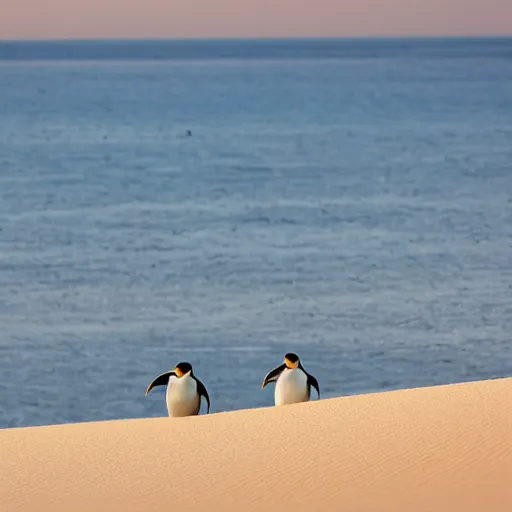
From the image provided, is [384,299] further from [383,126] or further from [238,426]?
[383,126]

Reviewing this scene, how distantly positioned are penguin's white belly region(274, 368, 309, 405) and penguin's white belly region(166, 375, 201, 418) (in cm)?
41

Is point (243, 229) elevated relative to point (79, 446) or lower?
elevated

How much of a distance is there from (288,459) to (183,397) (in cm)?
224

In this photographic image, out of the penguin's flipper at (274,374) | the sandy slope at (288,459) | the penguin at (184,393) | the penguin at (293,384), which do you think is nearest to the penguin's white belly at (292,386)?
the penguin at (293,384)

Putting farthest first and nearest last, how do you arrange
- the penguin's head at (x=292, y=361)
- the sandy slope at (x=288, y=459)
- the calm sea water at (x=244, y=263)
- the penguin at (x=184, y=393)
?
the calm sea water at (x=244, y=263), the penguin's head at (x=292, y=361), the penguin at (x=184, y=393), the sandy slope at (x=288, y=459)

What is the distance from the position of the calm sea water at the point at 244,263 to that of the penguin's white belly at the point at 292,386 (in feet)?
3.42

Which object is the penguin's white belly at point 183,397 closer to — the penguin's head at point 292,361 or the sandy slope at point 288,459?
the penguin's head at point 292,361

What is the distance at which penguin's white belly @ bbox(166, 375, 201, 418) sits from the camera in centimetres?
700

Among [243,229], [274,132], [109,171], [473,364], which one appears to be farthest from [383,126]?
[473,364]

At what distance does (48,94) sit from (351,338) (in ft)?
121

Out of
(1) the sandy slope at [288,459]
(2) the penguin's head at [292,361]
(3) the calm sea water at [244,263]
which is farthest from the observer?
(3) the calm sea water at [244,263]

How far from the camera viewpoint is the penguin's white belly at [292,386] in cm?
709

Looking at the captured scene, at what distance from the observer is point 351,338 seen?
31.3 ft

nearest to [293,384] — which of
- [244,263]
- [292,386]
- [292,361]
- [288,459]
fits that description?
[292,386]
